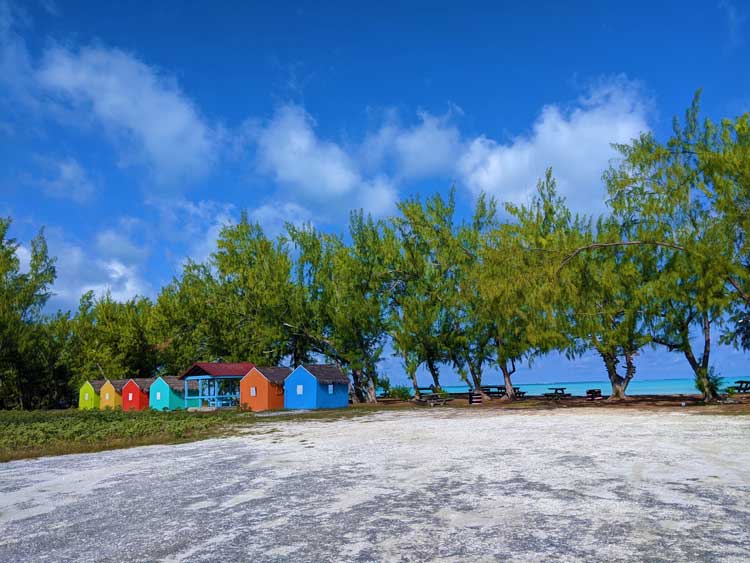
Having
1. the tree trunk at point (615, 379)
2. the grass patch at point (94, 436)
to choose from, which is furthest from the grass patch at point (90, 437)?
the tree trunk at point (615, 379)

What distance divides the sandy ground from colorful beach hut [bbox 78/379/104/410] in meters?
44.2

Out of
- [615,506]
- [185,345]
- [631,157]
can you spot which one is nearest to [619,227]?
[631,157]

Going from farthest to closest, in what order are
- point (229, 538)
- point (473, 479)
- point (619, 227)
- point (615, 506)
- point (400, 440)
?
point (619, 227), point (400, 440), point (473, 479), point (615, 506), point (229, 538)

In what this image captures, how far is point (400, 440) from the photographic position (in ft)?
62.0

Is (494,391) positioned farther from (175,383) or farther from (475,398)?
(175,383)

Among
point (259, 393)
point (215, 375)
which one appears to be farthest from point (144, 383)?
point (259, 393)

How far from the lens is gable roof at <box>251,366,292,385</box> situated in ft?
147

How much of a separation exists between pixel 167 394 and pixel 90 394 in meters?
12.5

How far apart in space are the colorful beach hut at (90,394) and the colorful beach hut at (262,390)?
19.8 meters

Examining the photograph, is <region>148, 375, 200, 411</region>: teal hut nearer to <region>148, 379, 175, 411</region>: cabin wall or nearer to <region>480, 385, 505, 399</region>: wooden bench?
<region>148, 379, 175, 411</region>: cabin wall

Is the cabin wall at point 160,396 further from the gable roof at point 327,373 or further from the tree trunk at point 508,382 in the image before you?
the tree trunk at point 508,382

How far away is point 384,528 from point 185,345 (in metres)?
56.0

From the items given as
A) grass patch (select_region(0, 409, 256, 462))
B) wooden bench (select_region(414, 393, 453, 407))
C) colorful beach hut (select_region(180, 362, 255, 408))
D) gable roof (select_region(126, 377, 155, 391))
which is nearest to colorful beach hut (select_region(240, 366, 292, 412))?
colorful beach hut (select_region(180, 362, 255, 408))

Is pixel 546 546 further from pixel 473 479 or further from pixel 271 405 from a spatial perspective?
pixel 271 405
